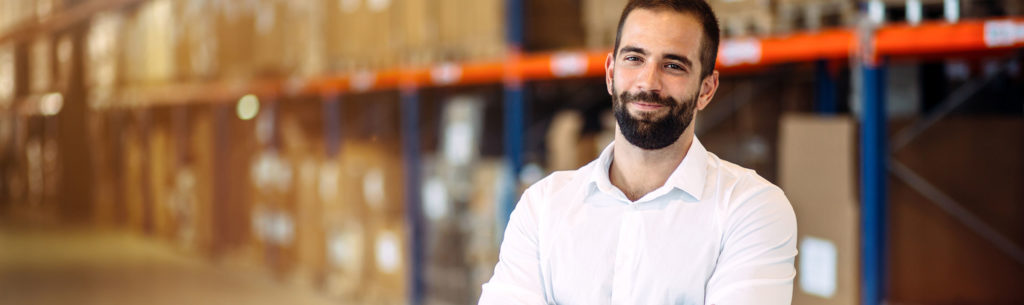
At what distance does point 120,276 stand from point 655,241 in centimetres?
852

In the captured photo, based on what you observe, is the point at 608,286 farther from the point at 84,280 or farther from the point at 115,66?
the point at 115,66

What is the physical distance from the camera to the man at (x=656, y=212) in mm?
1592

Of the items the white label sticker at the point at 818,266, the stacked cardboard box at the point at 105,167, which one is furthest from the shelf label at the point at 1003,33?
the stacked cardboard box at the point at 105,167

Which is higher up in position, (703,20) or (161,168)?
(703,20)

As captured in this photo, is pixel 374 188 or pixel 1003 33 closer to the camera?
pixel 1003 33

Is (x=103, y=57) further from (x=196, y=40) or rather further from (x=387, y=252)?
(x=387, y=252)

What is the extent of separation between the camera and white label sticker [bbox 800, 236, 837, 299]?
3607 millimetres

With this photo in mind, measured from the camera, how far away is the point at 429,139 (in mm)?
7633

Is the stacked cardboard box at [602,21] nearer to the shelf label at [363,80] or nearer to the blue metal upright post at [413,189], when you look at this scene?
the blue metal upright post at [413,189]

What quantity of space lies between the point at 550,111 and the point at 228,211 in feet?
14.1

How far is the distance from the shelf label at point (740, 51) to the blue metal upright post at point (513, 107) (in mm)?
1668

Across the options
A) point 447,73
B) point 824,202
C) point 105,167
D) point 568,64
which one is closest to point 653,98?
point 824,202

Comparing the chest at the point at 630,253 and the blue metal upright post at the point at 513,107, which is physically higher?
the blue metal upright post at the point at 513,107

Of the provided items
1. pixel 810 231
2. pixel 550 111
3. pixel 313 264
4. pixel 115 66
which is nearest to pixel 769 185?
pixel 810 231
